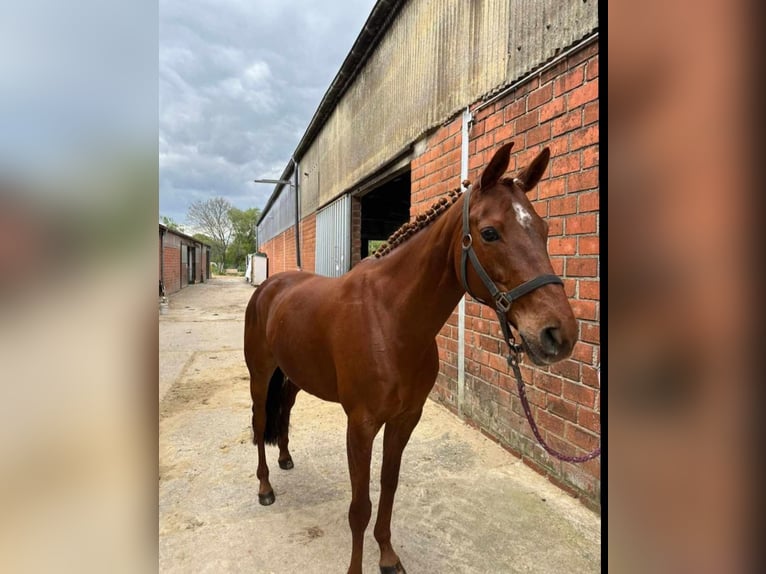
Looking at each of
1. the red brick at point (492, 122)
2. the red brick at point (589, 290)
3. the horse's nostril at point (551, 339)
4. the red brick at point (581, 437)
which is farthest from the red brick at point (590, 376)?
the red brick at point (492, 122)

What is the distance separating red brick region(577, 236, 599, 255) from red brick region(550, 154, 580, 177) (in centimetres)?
40

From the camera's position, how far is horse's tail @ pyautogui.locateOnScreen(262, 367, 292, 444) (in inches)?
101

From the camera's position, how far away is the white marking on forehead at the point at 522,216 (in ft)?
3.96

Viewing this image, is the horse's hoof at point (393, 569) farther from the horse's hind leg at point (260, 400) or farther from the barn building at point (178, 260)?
the barn building at point (178, 260)

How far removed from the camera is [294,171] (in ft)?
39.1

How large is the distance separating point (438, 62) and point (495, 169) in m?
2.90

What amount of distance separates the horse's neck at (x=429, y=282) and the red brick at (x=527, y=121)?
4.73 ft

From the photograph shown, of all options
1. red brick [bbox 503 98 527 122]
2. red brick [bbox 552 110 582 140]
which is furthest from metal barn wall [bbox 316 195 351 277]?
red brick [bbox 552 110 582 140]

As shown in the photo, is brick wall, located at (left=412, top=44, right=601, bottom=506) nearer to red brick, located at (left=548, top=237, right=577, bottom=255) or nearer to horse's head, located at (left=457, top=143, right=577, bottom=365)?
red brick, located at (left=548, top=237, right=577, bottom=255)

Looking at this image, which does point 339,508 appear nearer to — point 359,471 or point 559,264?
point 359,471

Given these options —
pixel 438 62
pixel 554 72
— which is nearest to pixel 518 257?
pixel 554 72
